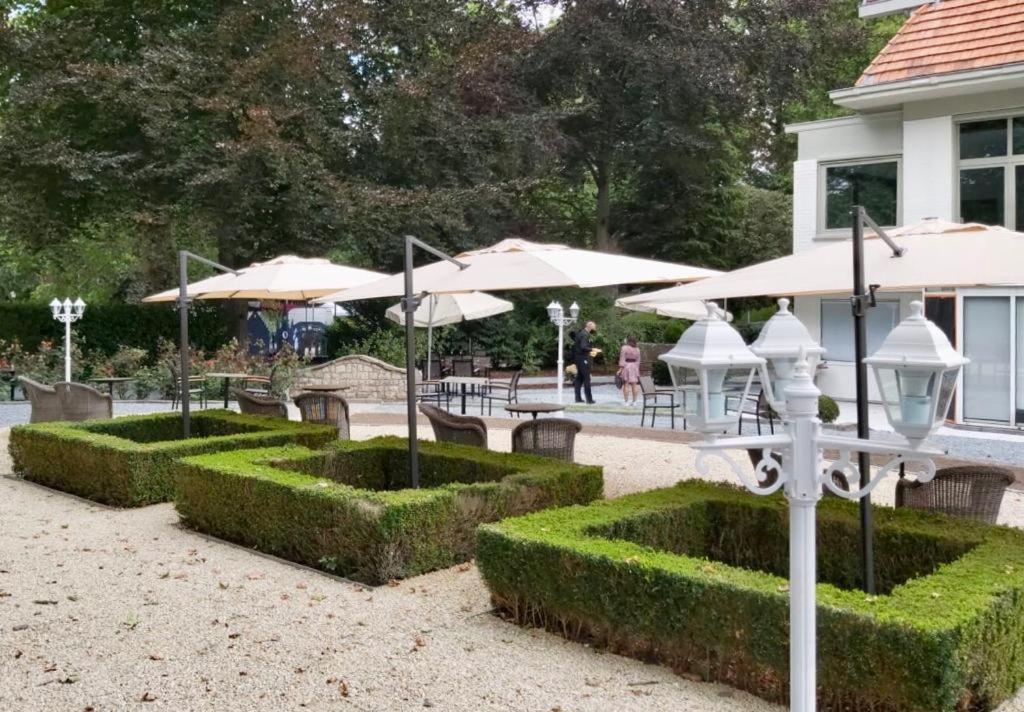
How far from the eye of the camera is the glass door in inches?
595

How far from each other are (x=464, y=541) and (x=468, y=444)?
2.78 m

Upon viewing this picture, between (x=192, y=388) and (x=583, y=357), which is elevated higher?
(x=583, y=357)

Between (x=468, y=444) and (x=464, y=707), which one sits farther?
(x=468, y=444)

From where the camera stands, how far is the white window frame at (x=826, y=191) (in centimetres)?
1783

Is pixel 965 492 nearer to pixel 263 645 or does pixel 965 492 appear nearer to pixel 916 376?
pixel 916 376

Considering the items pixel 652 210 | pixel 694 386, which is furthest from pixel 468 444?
pixel 652 210

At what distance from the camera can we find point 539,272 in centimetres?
820

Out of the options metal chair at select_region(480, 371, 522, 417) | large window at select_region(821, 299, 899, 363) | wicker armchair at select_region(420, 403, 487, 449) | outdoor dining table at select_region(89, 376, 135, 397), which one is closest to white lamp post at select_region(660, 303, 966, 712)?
wicker armchair at select_region(420, 403, 487, 449)

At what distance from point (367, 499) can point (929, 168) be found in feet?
45.5

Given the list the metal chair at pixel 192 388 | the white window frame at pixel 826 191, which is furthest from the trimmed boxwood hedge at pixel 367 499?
the white window frame at pixel 826 191

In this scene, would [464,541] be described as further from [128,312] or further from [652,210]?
[652,210]

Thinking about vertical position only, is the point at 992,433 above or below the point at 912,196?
below

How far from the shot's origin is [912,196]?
675 inches

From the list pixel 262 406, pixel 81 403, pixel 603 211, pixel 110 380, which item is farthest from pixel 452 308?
pixel 603 211
